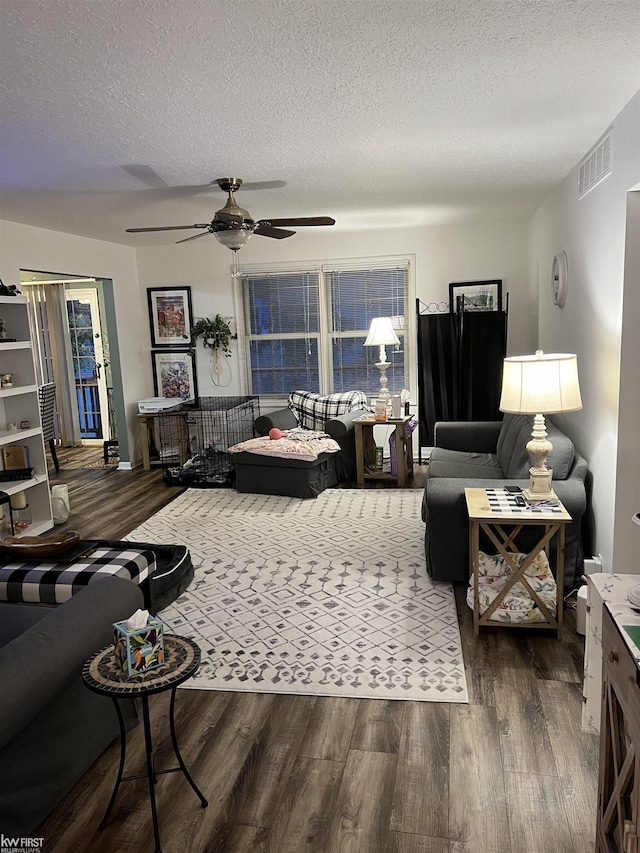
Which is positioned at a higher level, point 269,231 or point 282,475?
point 269,231

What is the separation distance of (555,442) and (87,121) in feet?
9.86

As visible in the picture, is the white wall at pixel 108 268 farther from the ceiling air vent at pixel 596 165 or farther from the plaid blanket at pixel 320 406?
the ceiling air vent at pixel 596 165

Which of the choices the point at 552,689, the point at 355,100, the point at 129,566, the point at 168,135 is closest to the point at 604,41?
the point at 355,100

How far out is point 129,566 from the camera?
9.99 feet

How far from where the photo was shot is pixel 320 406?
6582 millimetres

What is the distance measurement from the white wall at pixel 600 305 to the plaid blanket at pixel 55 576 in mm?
2467

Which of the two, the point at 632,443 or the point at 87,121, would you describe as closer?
the point at 87,121

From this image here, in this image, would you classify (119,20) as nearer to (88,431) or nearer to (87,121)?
(87,121)

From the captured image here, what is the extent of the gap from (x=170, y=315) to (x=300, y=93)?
495 cm

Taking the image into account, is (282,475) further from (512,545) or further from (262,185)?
(512,545)

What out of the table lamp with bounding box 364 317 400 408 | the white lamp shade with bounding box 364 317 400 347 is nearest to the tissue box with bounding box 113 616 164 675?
the table lamp with bounding box 364 317 400 408

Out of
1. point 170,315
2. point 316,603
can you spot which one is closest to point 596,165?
point 316,603

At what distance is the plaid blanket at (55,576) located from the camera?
Result: 9.11 ft

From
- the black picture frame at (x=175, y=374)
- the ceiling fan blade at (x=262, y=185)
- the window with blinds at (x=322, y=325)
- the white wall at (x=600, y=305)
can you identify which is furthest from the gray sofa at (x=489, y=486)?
the black picture frame at (x=175, y=374)
